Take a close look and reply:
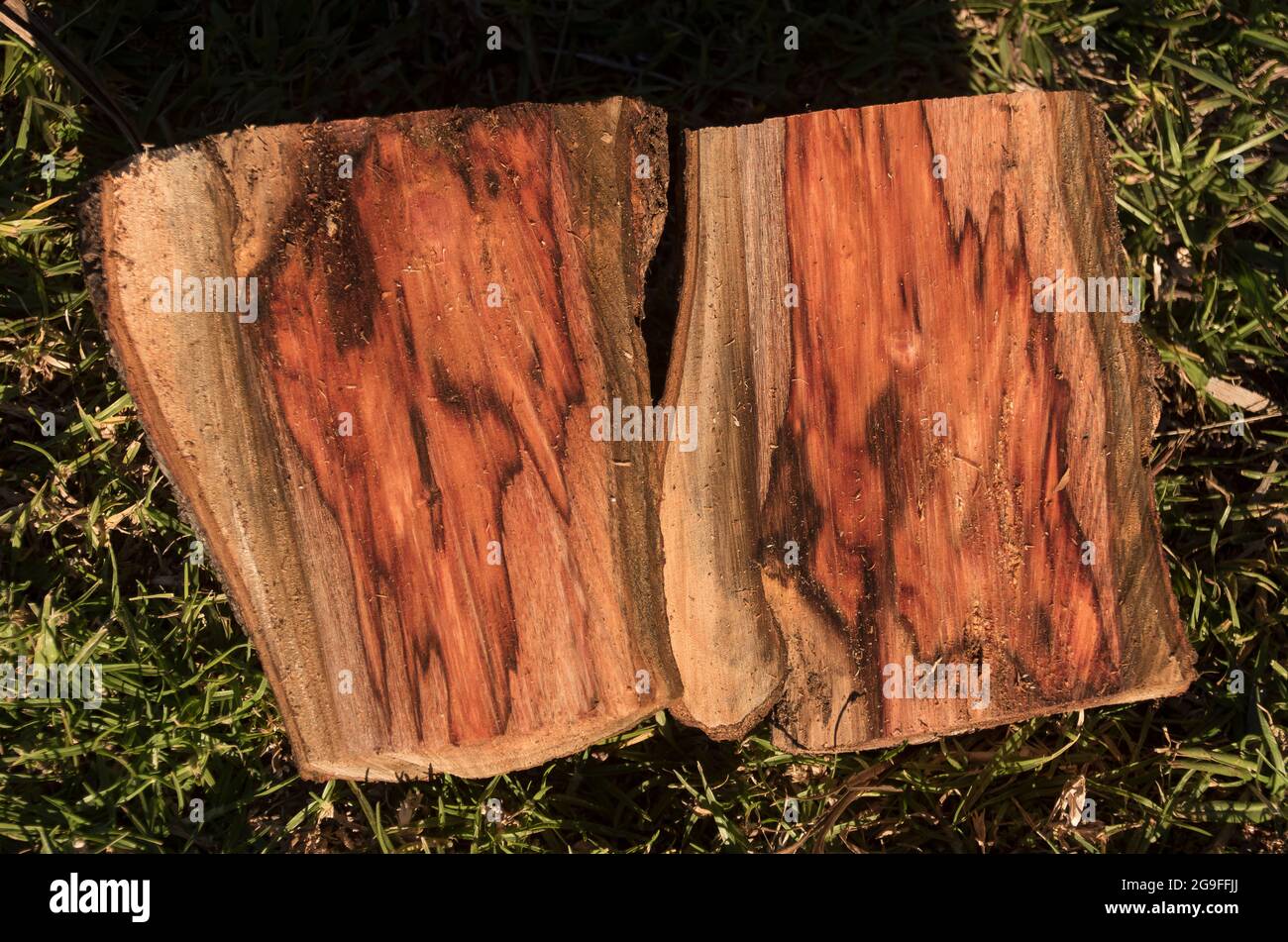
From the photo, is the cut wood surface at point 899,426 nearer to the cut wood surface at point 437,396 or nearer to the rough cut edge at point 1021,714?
the rough cut edge at point 1021,714

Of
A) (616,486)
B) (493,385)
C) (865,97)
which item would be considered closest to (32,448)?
(493,385)

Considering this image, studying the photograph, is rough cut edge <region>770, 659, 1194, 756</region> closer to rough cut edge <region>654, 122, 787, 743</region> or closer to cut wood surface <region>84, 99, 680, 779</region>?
rough cut edge <region>654, 122, 787, 743</region>

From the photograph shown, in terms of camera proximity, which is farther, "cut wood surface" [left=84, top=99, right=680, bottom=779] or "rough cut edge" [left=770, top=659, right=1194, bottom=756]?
"rough cut edge" [left=770, top=659, right=1194, bottom=756]

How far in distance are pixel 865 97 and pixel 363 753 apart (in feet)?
7.54

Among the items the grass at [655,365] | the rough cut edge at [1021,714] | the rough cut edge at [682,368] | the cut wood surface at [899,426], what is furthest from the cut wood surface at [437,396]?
the grass at [655,365]

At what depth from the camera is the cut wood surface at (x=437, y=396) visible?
207 cm

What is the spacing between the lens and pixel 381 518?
2.09 meters

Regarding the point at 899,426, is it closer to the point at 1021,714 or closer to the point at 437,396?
the point at 1021,714

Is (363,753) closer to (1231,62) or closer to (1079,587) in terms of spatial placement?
(1079,587)

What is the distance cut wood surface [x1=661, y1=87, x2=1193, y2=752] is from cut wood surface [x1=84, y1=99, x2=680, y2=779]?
0.22 metres

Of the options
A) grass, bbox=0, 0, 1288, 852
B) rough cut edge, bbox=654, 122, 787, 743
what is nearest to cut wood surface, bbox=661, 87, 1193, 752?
rough cut edge, bbox=654, 122, 787, 743

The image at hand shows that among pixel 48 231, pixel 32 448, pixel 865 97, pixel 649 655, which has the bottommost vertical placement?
pixel 649 655

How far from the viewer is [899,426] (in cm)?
214

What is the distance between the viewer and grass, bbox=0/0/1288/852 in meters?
2.60
